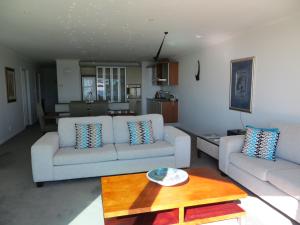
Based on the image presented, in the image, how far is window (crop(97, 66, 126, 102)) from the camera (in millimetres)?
8953

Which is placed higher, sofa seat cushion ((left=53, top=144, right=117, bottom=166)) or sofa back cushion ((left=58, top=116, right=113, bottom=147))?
sofa back cushion ((left=58, top=116, right=113, bottom=147))

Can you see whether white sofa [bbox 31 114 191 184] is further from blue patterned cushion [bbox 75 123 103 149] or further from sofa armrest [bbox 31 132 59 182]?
blue patterned cushion [bbox 75 123 103 149]

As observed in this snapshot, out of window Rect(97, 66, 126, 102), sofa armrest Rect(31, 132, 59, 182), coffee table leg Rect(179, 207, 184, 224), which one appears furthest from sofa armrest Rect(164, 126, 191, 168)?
window Rect(97, 66, 126, 102)

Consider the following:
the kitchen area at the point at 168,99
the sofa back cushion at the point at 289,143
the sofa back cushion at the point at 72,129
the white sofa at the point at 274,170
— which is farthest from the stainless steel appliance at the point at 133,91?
the sofa back cushion at the point at 289,143

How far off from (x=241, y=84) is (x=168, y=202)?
3.23 m

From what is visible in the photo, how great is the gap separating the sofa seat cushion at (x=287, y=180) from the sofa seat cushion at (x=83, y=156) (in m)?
1.96

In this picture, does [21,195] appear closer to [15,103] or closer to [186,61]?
[15,103]

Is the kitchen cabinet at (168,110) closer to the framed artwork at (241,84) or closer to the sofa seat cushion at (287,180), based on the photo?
the framed artwork at (241,84)

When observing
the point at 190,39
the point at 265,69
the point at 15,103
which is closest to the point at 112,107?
the point at 15,103

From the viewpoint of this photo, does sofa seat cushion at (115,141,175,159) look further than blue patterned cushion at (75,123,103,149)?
No

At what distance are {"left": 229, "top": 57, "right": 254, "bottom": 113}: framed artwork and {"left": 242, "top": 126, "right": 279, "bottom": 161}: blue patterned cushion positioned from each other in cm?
123

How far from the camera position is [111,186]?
7.07 ft

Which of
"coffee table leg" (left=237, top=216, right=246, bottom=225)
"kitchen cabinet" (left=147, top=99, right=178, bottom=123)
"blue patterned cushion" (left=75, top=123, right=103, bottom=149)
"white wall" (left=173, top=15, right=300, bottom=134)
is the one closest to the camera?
"coffee table leg" (left=237, top=216, right=246, bottom=225)

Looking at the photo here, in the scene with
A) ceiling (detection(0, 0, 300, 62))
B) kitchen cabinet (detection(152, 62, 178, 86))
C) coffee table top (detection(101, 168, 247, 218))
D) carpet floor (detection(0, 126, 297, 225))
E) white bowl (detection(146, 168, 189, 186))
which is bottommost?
carpet floor (detection(0, 126, 297, 225))
